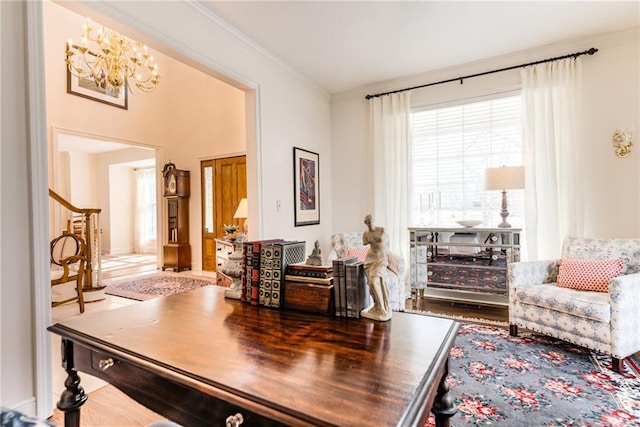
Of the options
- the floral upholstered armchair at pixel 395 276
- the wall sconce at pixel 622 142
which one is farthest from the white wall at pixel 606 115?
the floral upholstered armchair at pixel 395 276

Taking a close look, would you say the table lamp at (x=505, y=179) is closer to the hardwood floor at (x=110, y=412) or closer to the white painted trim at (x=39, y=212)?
the hardwood floor at (x=110, y=412)

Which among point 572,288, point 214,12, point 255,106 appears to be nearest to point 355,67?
point 255,106

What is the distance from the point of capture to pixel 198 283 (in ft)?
16.5

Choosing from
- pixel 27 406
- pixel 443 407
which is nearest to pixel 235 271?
pixel 443 407

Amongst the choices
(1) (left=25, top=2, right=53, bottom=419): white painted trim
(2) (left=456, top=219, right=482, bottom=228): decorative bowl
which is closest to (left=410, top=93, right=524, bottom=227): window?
(2) (left=456, top=219, right=482, bottom=228): decorative bowl

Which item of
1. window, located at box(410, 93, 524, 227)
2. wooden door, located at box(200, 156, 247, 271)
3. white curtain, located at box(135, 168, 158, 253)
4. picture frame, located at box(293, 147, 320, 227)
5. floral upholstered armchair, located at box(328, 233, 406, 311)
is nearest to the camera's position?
floral upholstered armchair, located at box(328, 233, 406, 311)

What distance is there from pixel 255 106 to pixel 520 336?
3.24 m

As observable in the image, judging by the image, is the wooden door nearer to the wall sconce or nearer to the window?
the window

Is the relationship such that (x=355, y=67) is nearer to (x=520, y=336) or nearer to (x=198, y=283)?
(x=520, y=336)

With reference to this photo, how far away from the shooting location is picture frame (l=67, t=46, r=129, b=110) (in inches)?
200

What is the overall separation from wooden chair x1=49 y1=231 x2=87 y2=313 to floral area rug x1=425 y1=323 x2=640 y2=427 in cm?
382

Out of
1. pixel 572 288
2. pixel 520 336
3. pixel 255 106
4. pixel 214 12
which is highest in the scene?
pixel 214 12

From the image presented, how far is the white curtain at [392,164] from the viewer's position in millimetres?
4109

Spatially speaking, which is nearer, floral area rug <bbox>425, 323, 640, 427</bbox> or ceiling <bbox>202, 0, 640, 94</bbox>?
floral area rug <bbox>425, 323, 640, 427</bbox>
